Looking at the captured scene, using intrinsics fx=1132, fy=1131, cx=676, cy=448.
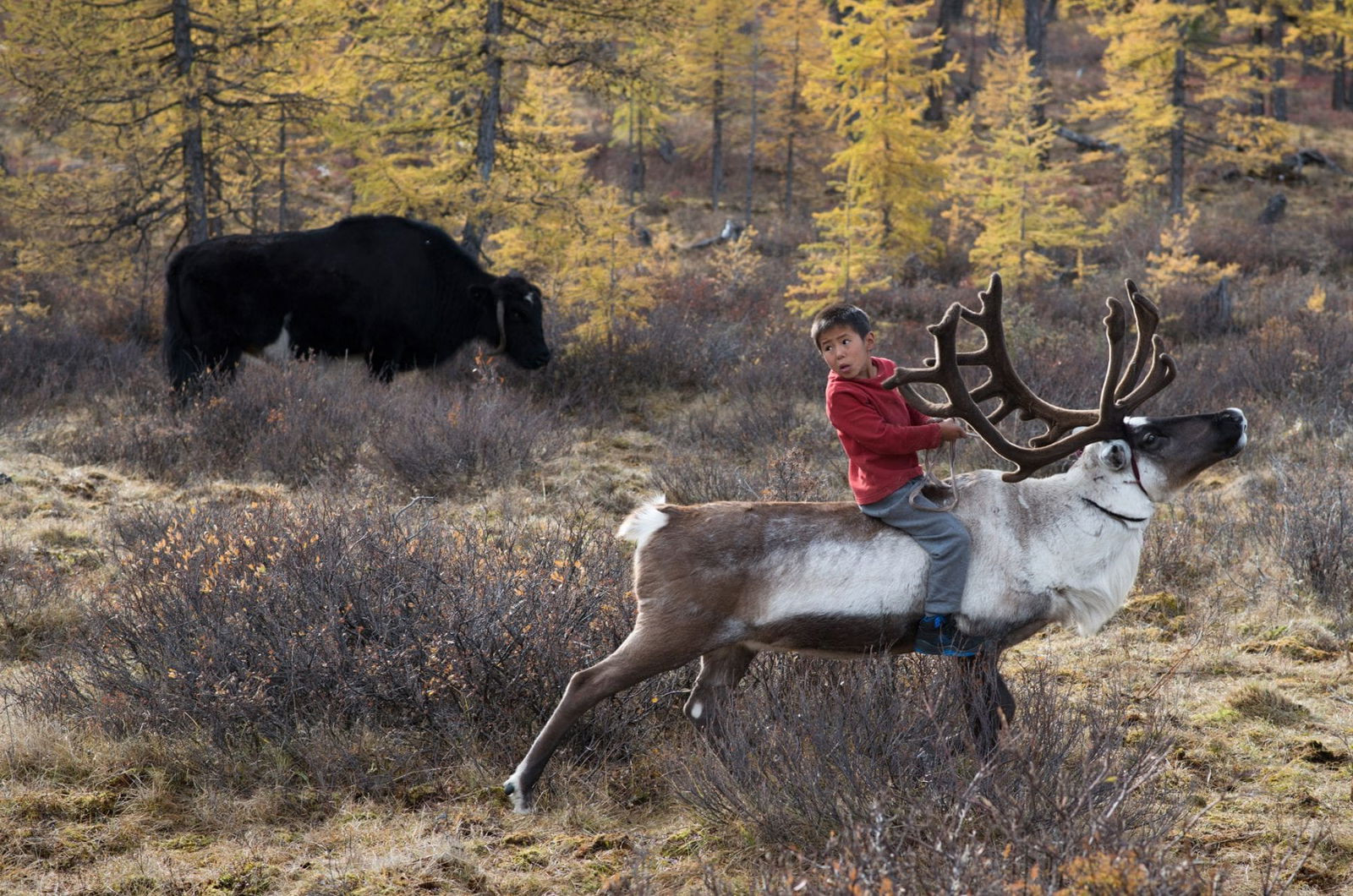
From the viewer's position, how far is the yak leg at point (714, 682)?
3.89 m

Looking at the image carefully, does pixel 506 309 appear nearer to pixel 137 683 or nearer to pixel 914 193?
pixel 137 683

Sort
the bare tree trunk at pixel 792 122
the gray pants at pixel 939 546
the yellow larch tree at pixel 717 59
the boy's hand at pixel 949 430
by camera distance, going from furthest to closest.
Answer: the bare tree trunk at pixel 792 122 → the yellow larch tree at pixel 717 59 → the boy's hand at pixel 949 430 → the gray pants at pixel 939 546

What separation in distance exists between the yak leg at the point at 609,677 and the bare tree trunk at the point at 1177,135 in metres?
22.9

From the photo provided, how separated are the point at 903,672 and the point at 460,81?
407 inches

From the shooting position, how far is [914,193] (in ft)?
66.3

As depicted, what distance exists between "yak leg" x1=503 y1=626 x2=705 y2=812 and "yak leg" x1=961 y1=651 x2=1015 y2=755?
2.75 feet

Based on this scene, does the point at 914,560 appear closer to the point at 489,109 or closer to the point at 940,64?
the point at 489,109

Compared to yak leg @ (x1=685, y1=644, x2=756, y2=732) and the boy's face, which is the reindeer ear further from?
yak leg @ (x1=685, y1=644, x2=756, y2=732)

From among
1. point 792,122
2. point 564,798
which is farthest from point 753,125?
point 564,798

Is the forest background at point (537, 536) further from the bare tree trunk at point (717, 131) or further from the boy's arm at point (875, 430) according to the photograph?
the bare tree trunk at point (717, 131)

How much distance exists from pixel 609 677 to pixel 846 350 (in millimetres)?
1287

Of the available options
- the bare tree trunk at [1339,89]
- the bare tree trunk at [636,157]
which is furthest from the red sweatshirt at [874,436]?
the bare tree trunk at [1339,89]

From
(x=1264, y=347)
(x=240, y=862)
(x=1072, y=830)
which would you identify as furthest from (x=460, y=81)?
(x=1072, y=830)

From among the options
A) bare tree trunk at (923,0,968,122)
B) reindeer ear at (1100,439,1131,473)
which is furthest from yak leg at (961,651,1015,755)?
bare tree trunk at (923,0,968,122)
